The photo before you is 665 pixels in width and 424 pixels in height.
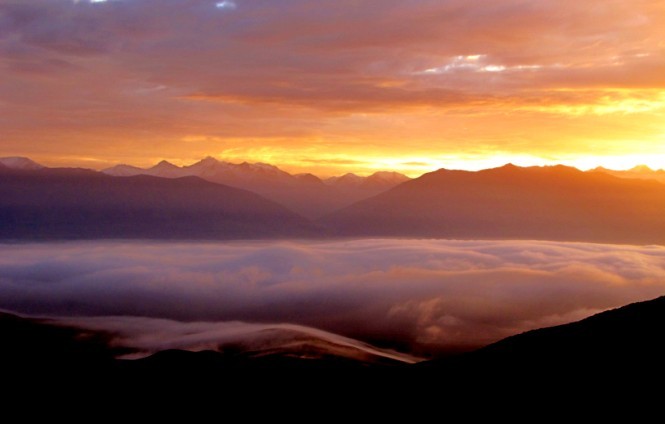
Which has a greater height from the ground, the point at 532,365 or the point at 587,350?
the point at 587,350

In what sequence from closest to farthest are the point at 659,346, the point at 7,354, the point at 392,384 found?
the point at 659,346 < the point at 392,384 < the point at 7,354

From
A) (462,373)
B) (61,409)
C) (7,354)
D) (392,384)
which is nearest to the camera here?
(462,373)

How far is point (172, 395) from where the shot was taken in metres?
117

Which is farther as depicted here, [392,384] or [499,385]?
[392,384]

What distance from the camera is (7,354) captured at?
184 meters

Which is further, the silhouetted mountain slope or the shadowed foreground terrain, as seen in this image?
the shadowed foreground terrain

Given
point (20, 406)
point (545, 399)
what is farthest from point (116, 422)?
point (545, 399)

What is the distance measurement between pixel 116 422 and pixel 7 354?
97.0 metres

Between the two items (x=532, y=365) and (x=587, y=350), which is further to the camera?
(x=532, y=365)

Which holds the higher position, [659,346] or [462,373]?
[659,346]

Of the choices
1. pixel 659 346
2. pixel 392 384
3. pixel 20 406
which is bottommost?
pixel 20 406

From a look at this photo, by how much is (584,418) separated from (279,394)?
59.6 m

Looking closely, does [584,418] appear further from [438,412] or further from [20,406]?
[20,406]

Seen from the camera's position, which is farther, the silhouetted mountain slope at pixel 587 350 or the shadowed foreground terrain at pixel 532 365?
the shadowed foreground terrain at pixel 532 365
